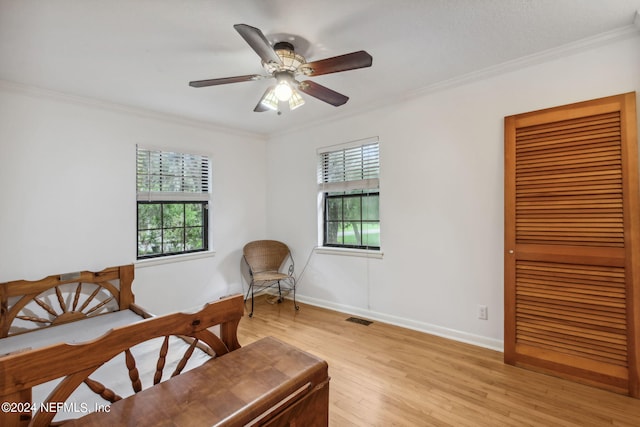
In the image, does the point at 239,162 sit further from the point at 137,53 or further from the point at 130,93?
the point at 137,53

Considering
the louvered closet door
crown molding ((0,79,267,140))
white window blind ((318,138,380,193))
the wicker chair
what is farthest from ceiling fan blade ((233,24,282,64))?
the wicker chair

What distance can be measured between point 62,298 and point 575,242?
430 cm

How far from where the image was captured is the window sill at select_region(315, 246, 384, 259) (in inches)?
134

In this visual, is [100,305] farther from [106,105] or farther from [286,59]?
[286,59]

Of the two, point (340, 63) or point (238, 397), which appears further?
point (340, 63)

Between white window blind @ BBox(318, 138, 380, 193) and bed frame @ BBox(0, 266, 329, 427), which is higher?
white window blind @ BBox(318, 138, 380, 193)

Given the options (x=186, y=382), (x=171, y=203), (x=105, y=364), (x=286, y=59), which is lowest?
(x=105, y=364)

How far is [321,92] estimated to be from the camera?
223cm

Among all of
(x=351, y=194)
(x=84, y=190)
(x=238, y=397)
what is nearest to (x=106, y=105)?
(x=84, y=190)

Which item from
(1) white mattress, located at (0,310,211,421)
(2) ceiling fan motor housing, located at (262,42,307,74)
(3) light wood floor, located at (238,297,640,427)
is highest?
(2) ceiling fan motor housing, located at (262,42,307,74)

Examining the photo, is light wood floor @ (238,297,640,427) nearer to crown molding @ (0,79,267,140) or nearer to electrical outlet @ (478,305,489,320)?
electrical outlet @ (478,305,489,320)

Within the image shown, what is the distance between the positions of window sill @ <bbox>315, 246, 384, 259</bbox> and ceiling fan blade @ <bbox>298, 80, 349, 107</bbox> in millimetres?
1774

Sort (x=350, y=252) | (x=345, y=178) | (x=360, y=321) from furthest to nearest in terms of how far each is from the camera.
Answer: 1. (x=345, y=178)
2. (x=350, y=252)
3. (x=360, y=321)

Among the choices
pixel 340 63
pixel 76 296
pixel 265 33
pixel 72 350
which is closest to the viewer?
pixel 72 350
